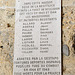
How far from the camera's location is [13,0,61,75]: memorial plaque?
1198 mm

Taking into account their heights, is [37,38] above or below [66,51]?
above

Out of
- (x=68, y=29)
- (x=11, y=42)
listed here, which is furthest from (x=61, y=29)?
(x=11, y=42)

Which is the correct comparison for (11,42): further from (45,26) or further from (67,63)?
(67,63)

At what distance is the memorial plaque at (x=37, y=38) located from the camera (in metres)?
1.20

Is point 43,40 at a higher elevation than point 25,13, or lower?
lower

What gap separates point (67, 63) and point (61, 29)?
1.18 feet

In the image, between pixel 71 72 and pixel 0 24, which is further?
pixel 0 24

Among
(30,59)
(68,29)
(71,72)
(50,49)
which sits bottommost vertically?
(71,72)

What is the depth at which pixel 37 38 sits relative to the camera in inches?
48.3

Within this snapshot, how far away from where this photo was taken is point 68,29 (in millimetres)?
1229

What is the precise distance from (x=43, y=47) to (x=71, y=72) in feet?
1.25

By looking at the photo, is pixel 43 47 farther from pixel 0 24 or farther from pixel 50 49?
pixel 0 24

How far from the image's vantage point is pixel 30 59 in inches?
47.9

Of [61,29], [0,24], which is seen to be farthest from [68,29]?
[0,24]
